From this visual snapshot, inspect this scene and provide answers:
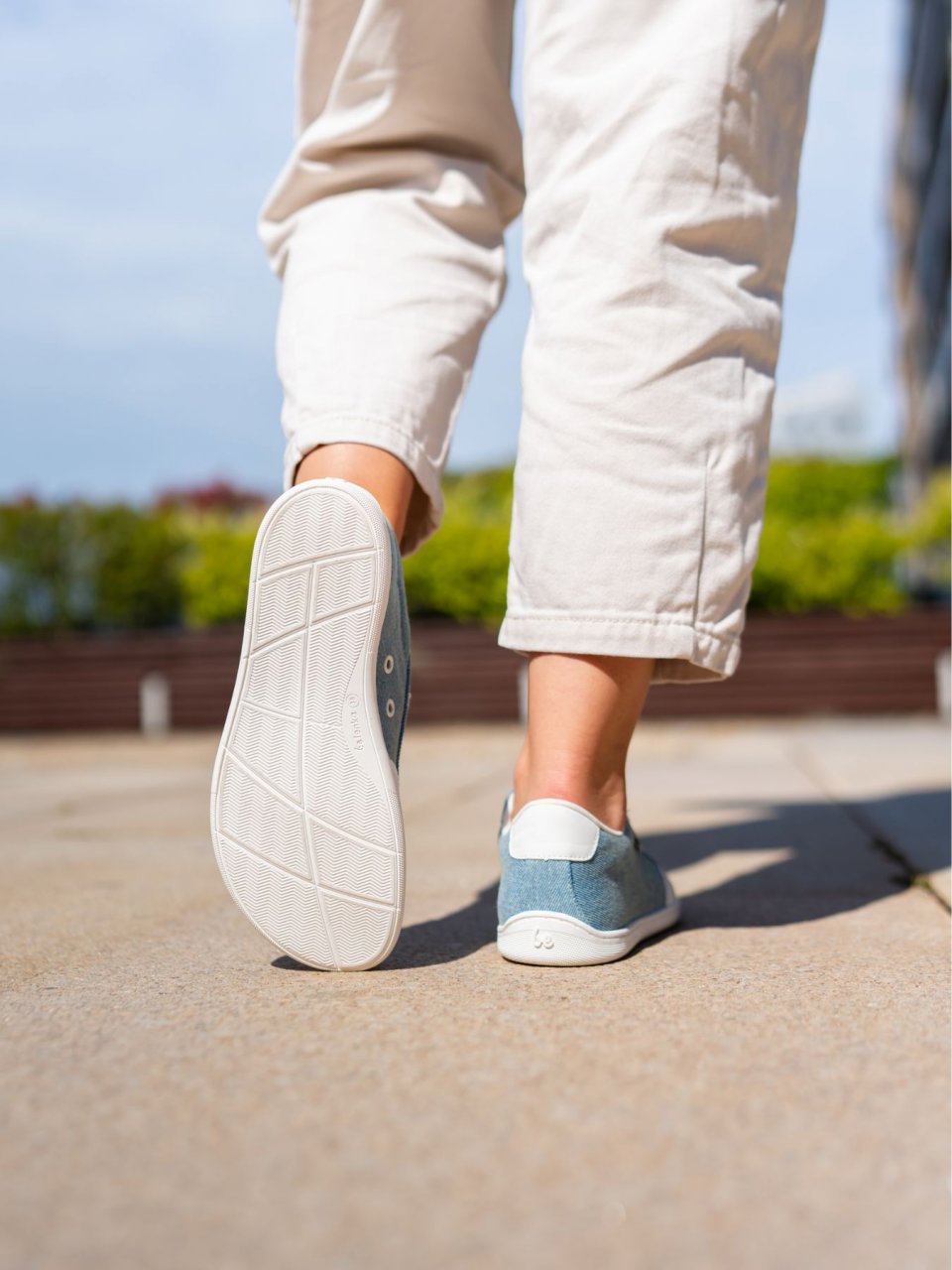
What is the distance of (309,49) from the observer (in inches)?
43.2

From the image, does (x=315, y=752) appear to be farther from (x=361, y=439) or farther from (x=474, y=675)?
(x=474, y=675)

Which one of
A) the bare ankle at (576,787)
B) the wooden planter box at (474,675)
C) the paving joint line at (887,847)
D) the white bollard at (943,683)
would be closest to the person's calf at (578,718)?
the bare ankle at (576,787)

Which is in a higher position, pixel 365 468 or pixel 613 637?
pixel 365 468

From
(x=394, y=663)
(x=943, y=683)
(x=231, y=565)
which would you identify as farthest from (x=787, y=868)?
(x=231, y=565)

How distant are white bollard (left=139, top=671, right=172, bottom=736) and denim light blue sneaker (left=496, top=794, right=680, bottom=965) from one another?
5.86 metres

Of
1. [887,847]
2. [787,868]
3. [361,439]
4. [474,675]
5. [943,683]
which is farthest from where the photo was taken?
[474,675]

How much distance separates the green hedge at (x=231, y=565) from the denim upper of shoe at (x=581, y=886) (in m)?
5.67

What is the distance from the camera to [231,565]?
701cm

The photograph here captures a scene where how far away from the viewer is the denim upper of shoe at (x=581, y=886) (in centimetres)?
91

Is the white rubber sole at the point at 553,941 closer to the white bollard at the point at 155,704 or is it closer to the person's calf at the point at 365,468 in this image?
the person's calf at the point at 365,468

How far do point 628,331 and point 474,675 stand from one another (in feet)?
17.7

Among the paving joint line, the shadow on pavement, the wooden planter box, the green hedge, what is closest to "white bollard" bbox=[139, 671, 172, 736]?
the wooden planter box

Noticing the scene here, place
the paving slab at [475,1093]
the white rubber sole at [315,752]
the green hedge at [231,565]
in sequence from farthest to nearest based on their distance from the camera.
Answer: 1. the green hedge at [231,565]
2. the white rubber sole at [315,752]
3. the paving slab at [475,1093]

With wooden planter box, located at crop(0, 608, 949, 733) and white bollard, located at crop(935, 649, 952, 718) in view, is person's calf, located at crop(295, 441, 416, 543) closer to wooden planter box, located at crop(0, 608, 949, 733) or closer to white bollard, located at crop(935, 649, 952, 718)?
wooden planter box, located at crop(0, 608, 949, 733)
